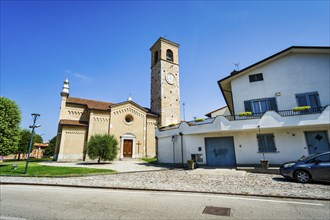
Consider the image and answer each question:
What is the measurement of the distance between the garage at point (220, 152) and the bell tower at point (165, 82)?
1663 centimetres

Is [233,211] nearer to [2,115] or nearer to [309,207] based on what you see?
[309,207]

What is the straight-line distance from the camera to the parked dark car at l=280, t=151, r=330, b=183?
744cm

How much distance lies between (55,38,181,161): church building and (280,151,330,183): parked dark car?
20132 millimetres

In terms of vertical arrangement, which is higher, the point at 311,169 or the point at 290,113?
the point at 290,113

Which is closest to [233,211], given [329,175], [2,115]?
[329,175]

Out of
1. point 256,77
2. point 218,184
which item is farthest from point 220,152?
point 256,77

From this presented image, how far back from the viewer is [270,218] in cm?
381

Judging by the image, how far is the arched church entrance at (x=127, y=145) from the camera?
2641 cm

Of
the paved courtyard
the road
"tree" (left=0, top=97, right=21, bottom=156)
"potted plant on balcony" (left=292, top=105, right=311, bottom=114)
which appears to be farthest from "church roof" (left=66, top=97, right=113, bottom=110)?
"potted plant on balcony" (left=292, top=105, right=311, bottom=114)

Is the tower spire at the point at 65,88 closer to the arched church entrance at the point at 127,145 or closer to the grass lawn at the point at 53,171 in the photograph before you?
the arched church entrance at the point at 127,145

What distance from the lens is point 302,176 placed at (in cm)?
788

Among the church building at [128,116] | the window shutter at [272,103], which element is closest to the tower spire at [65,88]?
the church building at [128,116]

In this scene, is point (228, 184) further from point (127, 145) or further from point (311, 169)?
point (127, 145)

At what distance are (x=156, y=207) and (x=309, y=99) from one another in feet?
49.9
